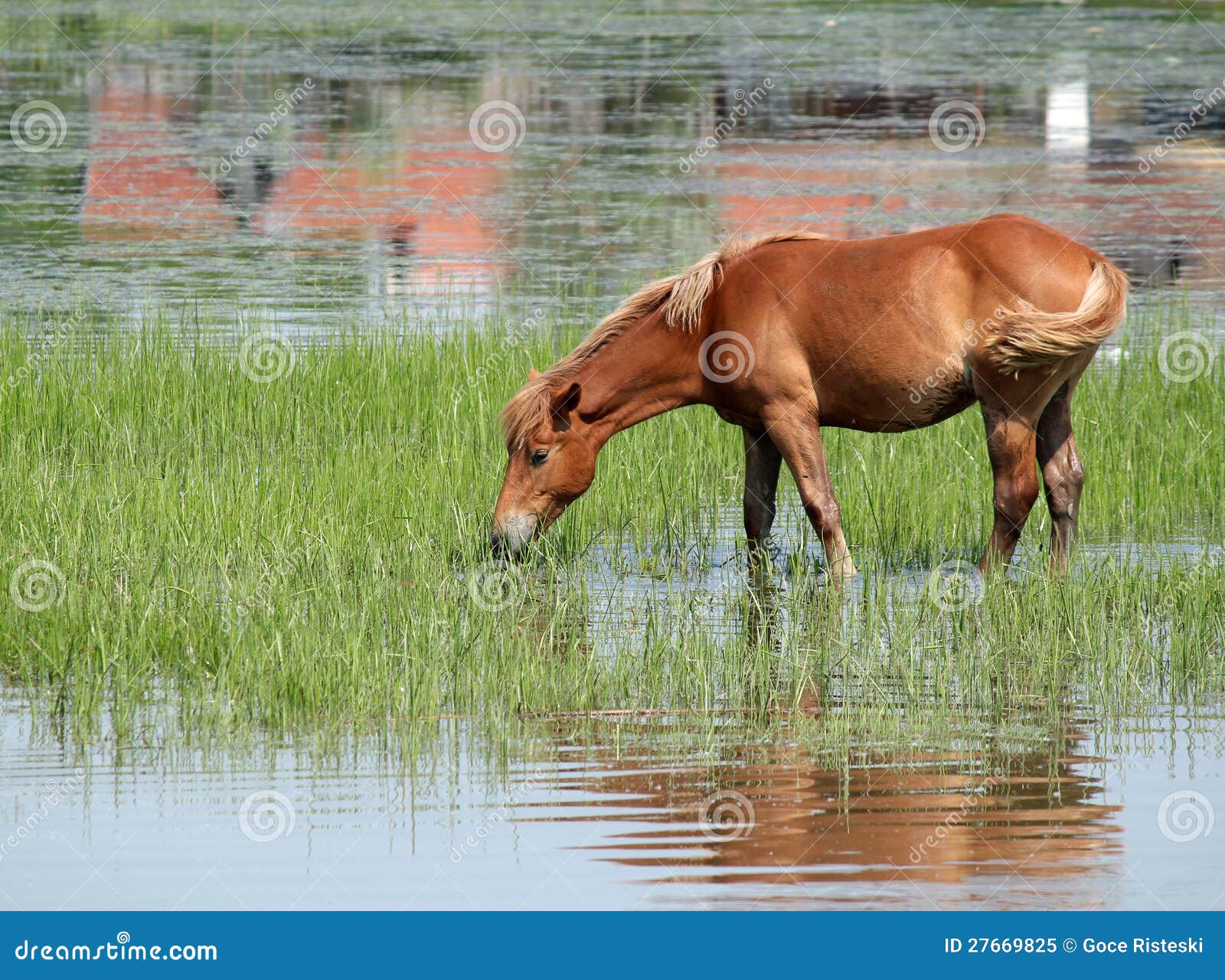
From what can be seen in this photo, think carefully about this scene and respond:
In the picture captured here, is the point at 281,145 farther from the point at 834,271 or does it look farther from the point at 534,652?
the point at 534,652

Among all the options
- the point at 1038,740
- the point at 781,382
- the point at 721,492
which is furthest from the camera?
the point at 721,492

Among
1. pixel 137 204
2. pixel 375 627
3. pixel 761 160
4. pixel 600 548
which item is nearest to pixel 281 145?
pixel 137 204

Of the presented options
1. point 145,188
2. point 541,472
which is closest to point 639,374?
point 541,472

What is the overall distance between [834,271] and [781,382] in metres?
0.57

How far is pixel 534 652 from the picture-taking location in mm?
6590
